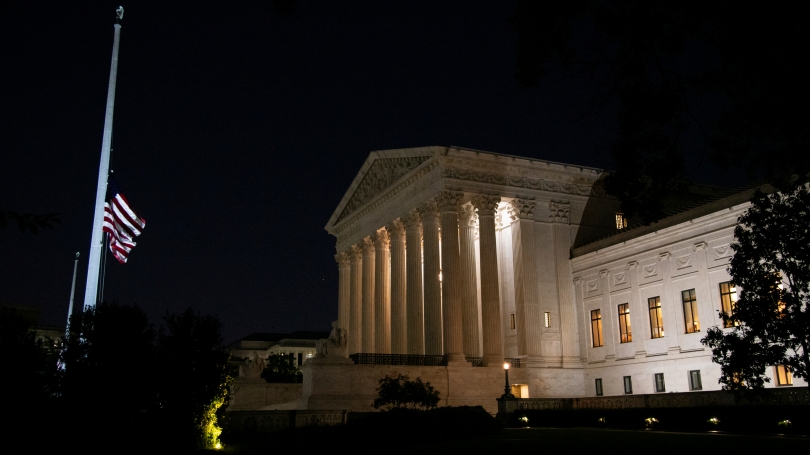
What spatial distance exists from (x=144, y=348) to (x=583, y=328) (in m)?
33.8

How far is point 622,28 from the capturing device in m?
15.2

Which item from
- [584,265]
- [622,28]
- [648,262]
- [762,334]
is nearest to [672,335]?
[648,262]

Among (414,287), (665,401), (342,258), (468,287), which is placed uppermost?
(342,258)

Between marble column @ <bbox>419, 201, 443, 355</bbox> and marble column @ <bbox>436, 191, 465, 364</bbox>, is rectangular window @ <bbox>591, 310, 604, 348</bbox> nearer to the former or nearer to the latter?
marble column @ <bbox>436, 191, 465, 364</bbox>

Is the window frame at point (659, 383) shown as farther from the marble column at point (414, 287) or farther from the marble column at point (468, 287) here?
the marble column at point (414, 287)

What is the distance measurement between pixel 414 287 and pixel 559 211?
39.0ft

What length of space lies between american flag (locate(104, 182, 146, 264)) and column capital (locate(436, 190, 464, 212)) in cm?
1941

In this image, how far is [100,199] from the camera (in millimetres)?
36406

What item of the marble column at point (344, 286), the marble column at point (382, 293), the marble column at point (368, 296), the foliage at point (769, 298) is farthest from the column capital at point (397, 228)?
the foliage at point (769, 298)

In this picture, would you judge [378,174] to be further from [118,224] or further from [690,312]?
[690,312]

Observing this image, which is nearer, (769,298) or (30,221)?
(30,221)

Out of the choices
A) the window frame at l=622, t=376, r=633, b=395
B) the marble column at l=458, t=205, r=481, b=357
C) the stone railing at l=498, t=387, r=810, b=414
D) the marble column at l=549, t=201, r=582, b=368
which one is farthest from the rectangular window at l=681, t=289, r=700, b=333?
the marble column at l=458, t=205, r=481, b=357

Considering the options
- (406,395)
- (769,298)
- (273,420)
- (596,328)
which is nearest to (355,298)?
(596,328)

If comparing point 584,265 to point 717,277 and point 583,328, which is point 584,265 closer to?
point 583,328
